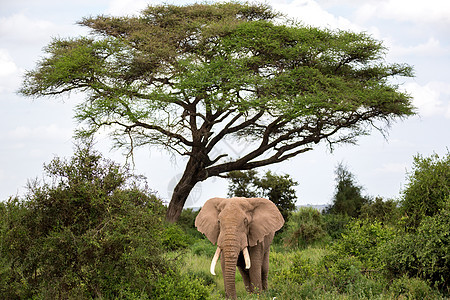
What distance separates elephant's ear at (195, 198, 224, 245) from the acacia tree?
37.8 feet

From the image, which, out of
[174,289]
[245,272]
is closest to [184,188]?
[245,272]

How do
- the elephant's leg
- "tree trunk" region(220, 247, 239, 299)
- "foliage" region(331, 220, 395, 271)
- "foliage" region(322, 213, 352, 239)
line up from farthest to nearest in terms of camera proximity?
"foliage" region(322, 213, 352, 239), "foliage" region(331, 220, 395, 271), the elephant's leg, "tree trunk" region(220, 247, 239, 299)

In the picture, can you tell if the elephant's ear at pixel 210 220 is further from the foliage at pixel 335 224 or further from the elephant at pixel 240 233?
the foliage at pixel 335 224

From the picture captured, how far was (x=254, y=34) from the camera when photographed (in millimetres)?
25203

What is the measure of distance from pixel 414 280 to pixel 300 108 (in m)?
14.2

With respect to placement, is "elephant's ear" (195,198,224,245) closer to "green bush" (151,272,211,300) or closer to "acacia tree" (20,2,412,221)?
"green bush" (151,272,211,300)

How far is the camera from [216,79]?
2372 centimetres

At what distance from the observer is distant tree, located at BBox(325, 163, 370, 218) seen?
25.0 metres

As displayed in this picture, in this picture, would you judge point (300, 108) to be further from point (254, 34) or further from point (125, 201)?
point (125, 201)

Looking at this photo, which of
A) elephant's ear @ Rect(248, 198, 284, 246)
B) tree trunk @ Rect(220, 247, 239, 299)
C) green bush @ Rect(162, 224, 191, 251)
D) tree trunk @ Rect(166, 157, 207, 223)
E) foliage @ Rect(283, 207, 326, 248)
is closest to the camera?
tree trunk @ Rect(220, 247, 239, 299)

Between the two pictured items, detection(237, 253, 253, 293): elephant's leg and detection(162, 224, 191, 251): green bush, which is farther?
detection(162, 224, 191, 251): green bush

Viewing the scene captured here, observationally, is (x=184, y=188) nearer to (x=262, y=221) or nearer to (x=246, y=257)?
(x=262, y=221)

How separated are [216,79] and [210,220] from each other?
42.1 ft

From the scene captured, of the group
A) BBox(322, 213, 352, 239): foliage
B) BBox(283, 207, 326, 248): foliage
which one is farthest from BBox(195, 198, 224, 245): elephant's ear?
BBox(322, 213, 352, 239): foliage
